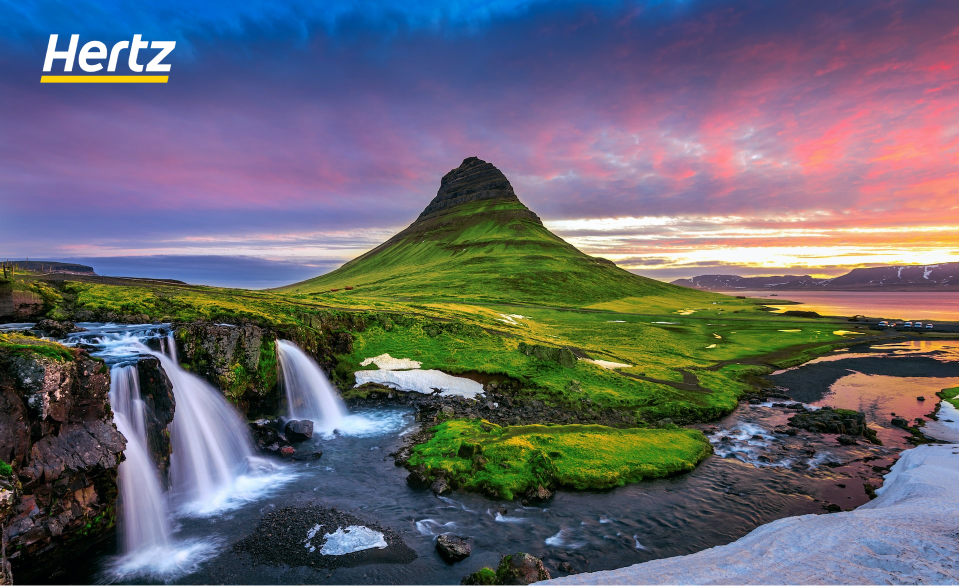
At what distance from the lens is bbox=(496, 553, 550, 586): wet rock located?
14859 mm

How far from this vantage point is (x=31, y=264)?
4750 cm

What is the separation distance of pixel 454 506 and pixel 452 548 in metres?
4.19

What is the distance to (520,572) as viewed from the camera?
15047 mm

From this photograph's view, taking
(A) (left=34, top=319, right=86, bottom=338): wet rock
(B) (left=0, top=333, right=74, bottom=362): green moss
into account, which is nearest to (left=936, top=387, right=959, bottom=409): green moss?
(B) (left=0, top=333, right=74, bottom=362): green moss

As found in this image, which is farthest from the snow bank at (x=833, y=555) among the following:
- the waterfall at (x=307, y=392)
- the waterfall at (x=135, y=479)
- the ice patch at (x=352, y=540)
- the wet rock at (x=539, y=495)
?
the waterfall at (x=307, y=392)

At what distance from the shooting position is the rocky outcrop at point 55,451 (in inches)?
584

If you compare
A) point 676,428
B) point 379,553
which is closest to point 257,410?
point 379,553

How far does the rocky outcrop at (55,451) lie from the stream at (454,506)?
4.64 feet

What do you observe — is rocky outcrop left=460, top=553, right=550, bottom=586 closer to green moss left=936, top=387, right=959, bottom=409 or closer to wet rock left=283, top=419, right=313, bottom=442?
wet rock left=283, top=419, right=313, bottom=442

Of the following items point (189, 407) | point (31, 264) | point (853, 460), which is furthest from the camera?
point (31, 264)

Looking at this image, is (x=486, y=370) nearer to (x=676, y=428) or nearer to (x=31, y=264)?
(x=676, y=428)

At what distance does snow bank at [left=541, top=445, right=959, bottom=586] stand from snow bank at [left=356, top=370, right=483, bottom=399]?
26.0 m

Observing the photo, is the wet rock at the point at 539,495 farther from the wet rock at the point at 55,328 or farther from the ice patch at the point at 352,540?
the wet rock at the point at 55,328

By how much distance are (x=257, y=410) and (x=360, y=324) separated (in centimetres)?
2194
